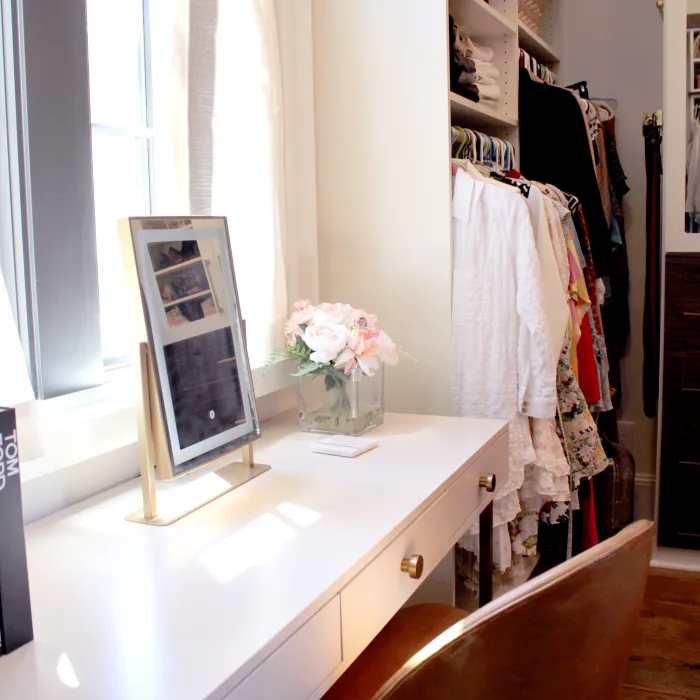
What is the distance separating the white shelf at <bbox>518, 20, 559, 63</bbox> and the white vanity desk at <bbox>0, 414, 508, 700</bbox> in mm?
1892

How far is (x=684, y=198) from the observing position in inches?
109

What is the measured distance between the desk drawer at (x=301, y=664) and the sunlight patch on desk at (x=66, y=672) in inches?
5.9

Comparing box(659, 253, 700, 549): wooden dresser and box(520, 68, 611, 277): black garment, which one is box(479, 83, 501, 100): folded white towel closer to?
box(520, 68, 611, 277): black garment

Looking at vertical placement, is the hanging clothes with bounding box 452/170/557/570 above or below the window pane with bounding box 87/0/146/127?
below

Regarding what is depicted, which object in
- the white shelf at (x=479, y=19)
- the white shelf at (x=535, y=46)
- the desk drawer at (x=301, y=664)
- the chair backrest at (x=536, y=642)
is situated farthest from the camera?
the white shelf at (x=535, y=46)

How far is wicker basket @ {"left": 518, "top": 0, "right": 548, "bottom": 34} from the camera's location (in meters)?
3.13

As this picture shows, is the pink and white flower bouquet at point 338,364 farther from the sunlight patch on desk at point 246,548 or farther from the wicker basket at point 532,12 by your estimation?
the wicker basket at point 532,12

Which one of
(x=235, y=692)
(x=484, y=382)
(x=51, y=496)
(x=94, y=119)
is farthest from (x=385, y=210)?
(x=235, y=692)

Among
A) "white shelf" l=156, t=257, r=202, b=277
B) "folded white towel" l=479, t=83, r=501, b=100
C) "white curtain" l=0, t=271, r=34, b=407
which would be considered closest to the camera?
"white curtain" l=0, t=271, r=34, b=407

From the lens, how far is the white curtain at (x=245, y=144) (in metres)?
1.67

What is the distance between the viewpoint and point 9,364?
3.80ft

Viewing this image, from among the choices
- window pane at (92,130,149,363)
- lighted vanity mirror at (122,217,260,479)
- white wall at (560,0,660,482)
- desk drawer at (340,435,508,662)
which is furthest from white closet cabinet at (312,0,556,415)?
white wall at (560,0,660,482)

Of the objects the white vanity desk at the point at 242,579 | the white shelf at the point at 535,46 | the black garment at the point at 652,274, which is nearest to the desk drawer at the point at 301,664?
the white vanity desk at the point at 242,579

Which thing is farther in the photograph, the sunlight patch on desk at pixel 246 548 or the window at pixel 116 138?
the window at pixel 116 138
